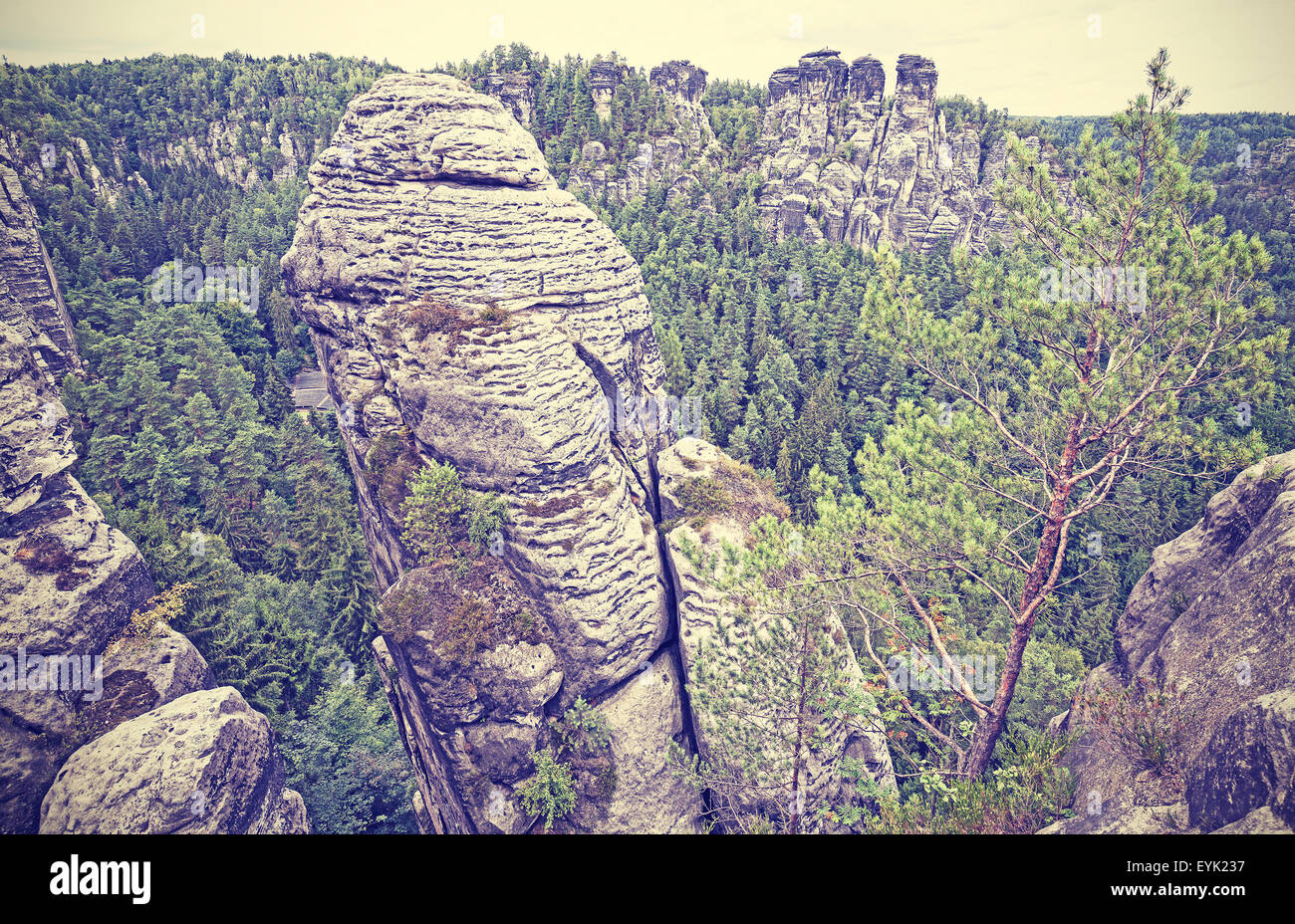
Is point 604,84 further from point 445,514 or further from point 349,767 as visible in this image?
point 349,767

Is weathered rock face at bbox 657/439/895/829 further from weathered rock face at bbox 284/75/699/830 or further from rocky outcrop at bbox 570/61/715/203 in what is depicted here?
rocky outcrop at bbox 570/61/715/203

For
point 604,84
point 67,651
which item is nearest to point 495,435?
point 67,651

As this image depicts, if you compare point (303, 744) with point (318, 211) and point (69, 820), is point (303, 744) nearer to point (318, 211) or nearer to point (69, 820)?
point (69, 820)

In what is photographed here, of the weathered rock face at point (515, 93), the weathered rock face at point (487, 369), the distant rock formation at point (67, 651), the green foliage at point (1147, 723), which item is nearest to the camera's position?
the green foliage at point (1147, 723)

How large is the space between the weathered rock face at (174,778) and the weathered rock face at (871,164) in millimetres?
93974

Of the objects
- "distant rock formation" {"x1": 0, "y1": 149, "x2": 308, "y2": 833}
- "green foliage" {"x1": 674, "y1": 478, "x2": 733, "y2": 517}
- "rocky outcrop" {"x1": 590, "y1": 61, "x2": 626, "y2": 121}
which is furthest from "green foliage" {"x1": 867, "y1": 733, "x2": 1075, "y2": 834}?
"rocky outcrop" {"x1": 590, "y1": 61, "x2": 626, "y2": 121}

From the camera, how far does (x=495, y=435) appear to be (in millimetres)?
26781

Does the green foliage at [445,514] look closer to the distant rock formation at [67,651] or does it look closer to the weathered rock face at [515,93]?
the distant rock formation at [67,651]

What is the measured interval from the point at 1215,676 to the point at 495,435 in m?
24.5

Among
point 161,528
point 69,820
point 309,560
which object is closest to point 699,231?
point 309,560

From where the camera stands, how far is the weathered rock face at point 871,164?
322 feet

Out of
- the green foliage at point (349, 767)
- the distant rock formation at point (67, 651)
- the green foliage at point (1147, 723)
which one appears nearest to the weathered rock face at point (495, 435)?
the green foliage at point (349, 767)

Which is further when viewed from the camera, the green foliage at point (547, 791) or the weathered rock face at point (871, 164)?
the weathered rock face at point (871, 164)

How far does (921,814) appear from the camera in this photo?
53.0ft
